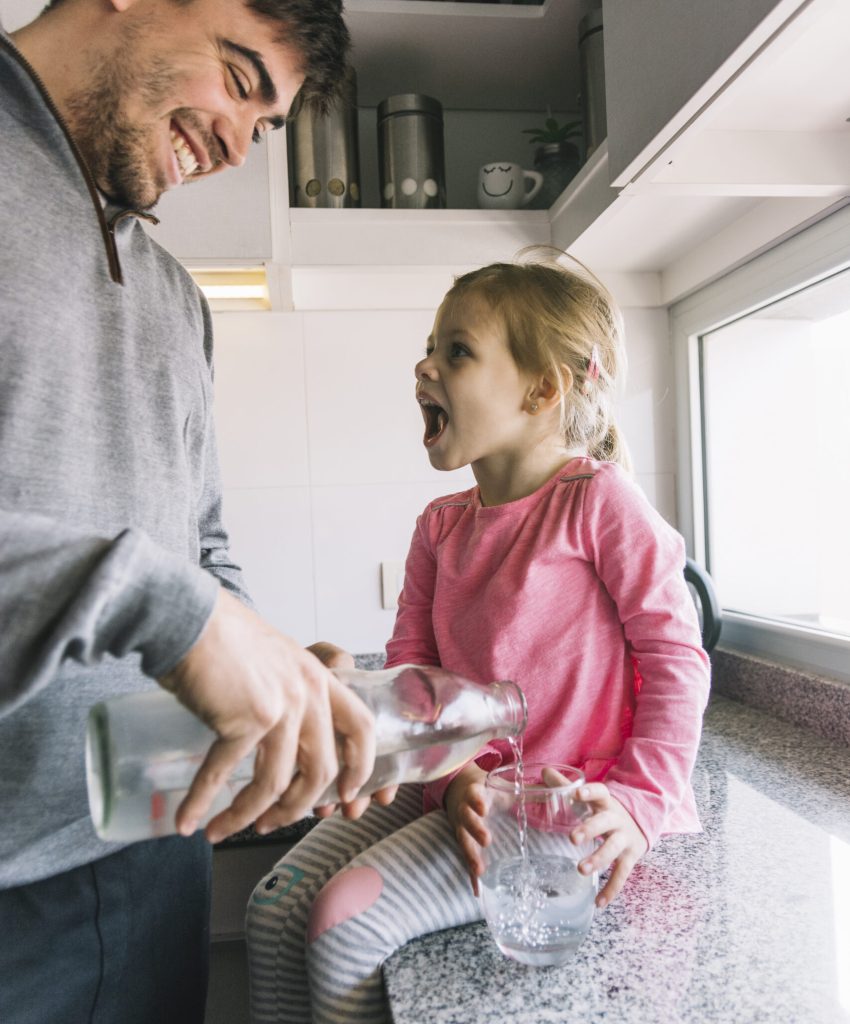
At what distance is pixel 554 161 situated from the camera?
4.82 feet

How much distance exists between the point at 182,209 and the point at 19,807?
0.88 m

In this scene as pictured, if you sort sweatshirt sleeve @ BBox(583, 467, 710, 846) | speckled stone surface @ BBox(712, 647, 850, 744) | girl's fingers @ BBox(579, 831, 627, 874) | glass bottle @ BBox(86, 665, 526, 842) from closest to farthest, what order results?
1. glass bottle @ BBox(86, 665, 526, 842)
2. girl's fingers @ BBox(579, 831, 627, 874)
3. sweatshirt sleeve @ BBox(583, 467, 710, 846)
4. speckled stone surface @ BBox(712, 647, 850, 744)

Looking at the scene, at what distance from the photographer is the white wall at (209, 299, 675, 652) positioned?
158 cm

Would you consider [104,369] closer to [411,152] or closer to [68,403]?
[68,403]

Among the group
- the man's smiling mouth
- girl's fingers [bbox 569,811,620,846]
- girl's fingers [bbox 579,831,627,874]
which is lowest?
girl's fingers [bbox 579,831,627,874]

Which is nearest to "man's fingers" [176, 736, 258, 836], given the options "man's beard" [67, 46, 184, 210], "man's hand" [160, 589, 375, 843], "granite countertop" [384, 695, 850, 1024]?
"man's hand" [160, 589, 375, 843]

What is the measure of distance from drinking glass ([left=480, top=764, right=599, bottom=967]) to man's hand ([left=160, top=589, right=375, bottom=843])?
192mm

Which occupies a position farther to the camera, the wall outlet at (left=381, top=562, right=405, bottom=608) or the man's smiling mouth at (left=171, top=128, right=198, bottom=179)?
the wall outlet at (left=381, top=562, right=405, bottom=608)

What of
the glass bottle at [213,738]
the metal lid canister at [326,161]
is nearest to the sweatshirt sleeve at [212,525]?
the glass bottle at [213,738]

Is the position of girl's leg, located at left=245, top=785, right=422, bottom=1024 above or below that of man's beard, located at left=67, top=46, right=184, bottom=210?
below

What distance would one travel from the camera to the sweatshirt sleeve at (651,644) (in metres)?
0.75

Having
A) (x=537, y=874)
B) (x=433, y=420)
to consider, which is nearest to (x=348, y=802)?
(x=537, y=874)

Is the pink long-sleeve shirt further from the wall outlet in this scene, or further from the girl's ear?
the wall outlet

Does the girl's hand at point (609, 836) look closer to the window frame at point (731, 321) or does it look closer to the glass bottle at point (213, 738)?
the glass bottle at point (213, 738)
